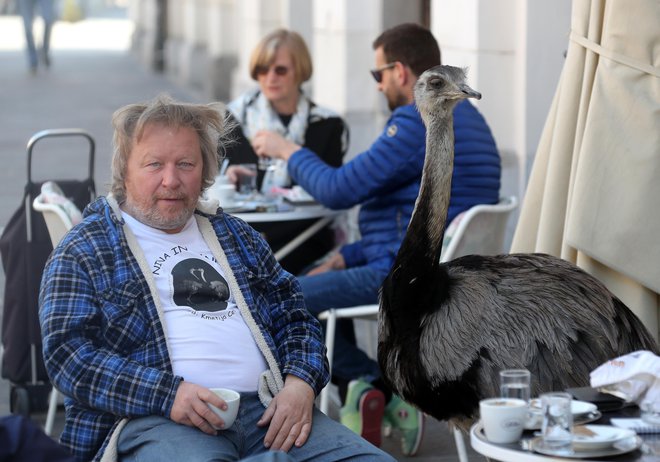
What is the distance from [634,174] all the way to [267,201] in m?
2.08

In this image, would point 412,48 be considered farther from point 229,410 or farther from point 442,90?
point 229,410

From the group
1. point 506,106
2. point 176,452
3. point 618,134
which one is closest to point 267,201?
point 506,106

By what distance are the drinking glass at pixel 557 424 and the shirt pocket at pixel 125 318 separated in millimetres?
1285

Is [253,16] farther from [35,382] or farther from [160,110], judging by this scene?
[160,110]

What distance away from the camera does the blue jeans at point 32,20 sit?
19.8m

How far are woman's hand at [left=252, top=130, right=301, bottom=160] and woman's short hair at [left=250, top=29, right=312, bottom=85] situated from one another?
27.4 inches

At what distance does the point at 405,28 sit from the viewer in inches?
211

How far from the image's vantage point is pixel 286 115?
21.3ft

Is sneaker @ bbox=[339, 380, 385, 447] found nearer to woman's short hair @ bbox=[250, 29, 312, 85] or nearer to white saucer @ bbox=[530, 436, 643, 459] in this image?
woman's short hair @ bbox=[250, 29, 312, 85]

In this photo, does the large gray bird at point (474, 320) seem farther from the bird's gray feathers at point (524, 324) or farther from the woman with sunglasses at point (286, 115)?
the woman with sunglasses at point (286, 115)

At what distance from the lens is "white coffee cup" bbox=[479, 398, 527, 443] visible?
270 centimetres

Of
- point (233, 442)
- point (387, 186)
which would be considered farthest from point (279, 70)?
point (233, 442)

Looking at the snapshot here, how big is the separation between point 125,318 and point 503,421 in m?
1.25

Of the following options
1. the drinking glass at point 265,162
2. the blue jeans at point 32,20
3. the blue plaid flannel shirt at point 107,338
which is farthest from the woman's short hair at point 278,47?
the blue jeans at point 32,20
